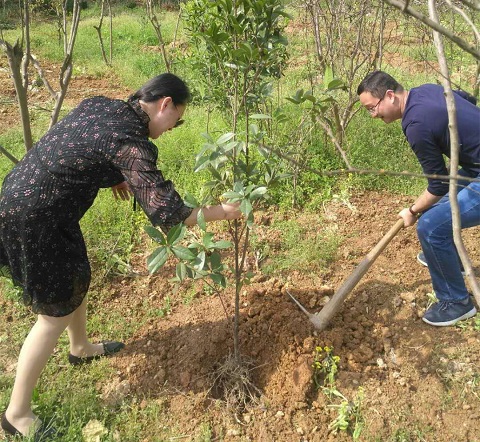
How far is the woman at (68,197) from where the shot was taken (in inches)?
66.9

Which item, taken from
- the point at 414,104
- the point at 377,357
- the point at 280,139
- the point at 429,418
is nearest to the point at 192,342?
the point at 377,357

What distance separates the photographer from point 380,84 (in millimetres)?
2406

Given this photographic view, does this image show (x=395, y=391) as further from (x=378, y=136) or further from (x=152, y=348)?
(x=378, y=136)

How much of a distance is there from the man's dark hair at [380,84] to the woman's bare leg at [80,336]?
6.24ft

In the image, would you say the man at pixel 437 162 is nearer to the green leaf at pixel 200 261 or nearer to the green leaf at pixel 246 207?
the green leaf at pixel 246 207

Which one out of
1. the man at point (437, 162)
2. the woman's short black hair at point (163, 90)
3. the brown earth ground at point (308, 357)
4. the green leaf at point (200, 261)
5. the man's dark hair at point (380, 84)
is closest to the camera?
the green leaf at point (200, 261)

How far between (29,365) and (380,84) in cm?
223

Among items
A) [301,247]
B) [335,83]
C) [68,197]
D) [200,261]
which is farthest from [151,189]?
[301,247]

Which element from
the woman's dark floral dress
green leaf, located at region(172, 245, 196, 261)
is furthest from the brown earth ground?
green leaf, located at region(172, 245, 196, 261)

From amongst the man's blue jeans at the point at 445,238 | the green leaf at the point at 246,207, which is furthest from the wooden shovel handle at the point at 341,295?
the green leaf at the point at 246,207

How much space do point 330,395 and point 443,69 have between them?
5.75ft

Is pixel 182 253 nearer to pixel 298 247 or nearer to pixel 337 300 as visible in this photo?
pixel 337 300

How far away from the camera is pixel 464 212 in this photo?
2379mm

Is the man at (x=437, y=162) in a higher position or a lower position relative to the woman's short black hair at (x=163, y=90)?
lower
